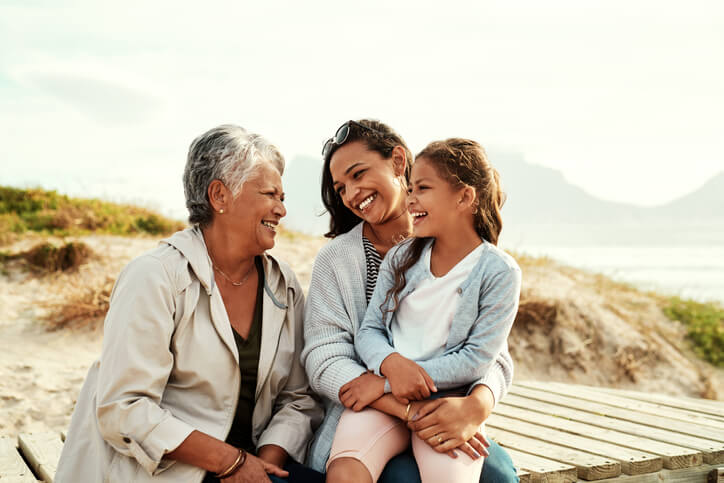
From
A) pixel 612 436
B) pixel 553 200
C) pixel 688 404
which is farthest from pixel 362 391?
pixel 553 200

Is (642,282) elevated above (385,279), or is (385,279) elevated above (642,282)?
(385,279)

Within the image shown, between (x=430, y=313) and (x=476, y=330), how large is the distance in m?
0.21

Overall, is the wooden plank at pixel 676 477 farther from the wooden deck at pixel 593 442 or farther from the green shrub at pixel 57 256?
the green shrub at pixel 57 256

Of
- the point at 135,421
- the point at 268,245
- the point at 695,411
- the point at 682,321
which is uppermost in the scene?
the point at 268,245

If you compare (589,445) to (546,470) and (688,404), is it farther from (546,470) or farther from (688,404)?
(688,404)

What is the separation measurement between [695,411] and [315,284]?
3.11 meters

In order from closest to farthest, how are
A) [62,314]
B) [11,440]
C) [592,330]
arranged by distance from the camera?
1. [11,440]
2. [62,314]
3. [592,330]

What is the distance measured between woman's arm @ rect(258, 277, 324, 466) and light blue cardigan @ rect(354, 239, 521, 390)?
0.40m

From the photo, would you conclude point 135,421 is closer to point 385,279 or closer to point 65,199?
point 385,279

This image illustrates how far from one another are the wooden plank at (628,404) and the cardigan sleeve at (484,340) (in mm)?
2346

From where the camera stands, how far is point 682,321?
35.1ft

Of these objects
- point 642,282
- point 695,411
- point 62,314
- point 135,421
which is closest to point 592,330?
point 642,282

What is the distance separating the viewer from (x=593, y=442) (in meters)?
3.62

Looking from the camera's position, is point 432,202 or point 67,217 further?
point 67,217
